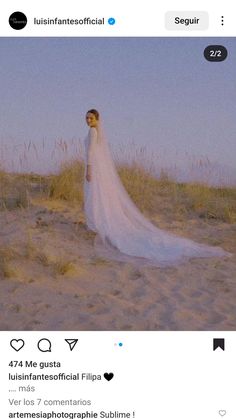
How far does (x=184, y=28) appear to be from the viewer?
4484 mm

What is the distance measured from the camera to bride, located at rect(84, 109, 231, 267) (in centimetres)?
687

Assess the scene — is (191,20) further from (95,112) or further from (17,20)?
(95,112)

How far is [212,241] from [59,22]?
3946mm

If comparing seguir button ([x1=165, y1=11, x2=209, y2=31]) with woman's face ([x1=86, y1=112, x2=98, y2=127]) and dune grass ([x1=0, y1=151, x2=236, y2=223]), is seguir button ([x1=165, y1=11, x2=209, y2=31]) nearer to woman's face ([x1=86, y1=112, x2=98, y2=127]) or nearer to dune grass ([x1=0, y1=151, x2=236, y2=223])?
woman's face ([x1=86, y1=112, x2=98, y2=127])

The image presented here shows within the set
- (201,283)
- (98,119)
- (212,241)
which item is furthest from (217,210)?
(201,283)
